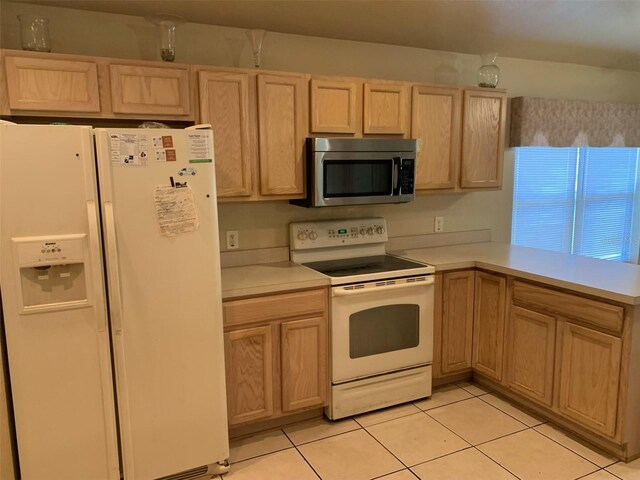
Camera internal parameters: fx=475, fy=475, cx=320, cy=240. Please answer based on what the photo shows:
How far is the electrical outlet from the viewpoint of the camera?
9.75 ft

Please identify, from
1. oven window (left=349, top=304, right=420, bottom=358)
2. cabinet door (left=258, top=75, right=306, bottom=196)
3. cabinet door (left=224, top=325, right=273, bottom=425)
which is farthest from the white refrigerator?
oven window (left=349, top=304, right=420, bottom=358)

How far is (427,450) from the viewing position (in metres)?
2.50

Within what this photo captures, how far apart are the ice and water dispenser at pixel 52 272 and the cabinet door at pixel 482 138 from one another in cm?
247

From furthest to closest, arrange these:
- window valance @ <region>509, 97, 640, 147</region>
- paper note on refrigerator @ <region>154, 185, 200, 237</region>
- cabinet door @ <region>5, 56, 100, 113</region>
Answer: window valance @ <region>509, 97, 640, 147</region>
cabinet door @ <region>5, 56, 100, 113</region>
paper note on refrigerator @ <region>154, 185, 200, 237</region>

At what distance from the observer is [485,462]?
2387 mm

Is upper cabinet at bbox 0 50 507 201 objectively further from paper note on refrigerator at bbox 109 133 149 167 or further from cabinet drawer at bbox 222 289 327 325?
cabinet drawer at bbox 222 289 327 325

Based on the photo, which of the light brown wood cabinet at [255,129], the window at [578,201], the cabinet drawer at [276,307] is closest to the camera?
the cabinet drawer at [276,307]

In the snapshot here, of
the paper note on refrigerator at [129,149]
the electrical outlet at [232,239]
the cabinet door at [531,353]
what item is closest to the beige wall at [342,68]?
the electrical outlet at [232,239]

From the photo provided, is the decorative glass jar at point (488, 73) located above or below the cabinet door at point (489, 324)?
above

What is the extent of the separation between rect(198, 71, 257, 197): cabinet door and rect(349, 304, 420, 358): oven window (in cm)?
100

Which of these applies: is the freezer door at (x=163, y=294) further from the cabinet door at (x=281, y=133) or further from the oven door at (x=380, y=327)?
the oven door at (x=380, y=327)

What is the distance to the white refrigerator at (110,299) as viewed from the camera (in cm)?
187

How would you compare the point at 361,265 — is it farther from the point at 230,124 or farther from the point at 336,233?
the point at 230,124

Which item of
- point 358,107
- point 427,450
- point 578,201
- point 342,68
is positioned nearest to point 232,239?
point 358,107
